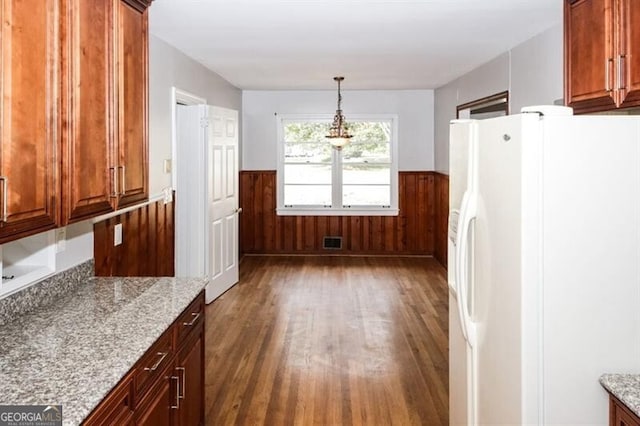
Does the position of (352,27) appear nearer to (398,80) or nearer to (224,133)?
(224,133)

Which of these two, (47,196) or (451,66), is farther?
(451,66)

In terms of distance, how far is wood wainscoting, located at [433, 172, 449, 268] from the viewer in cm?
723

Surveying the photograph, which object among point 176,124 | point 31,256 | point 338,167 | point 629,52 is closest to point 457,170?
point 629,52

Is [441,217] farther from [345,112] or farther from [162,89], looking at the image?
[162,89]

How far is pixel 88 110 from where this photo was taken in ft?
6.86

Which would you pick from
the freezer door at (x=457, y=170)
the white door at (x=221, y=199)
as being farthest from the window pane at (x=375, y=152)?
the freezer door at (x=457, y=170)

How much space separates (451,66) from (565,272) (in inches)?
170

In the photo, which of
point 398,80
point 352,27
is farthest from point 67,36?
point 398,80

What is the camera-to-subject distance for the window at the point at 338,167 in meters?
8.05

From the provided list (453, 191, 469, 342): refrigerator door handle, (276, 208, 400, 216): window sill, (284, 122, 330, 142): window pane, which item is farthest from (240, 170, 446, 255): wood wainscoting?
(453, 191, 469, 342): refrigerator door handle

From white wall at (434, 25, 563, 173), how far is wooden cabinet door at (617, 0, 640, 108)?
1773 mm

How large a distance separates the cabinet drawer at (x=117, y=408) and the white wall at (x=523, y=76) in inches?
132

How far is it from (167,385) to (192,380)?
0.40m

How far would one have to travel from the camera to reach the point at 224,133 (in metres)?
6.02
